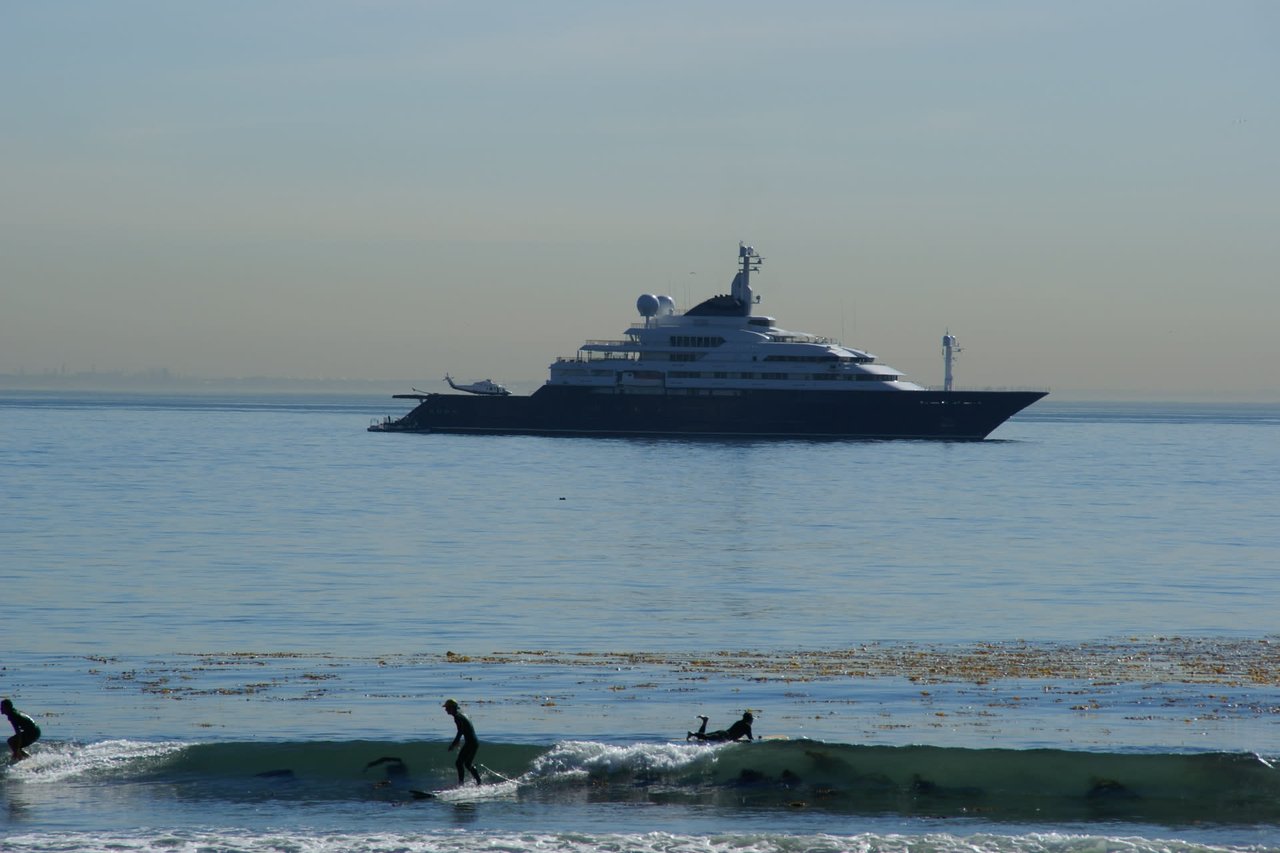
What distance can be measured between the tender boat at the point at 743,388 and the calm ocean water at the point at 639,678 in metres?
61.7

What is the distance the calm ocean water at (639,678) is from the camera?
18547 millimetres

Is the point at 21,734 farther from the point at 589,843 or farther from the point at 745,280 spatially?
the point at 745,280

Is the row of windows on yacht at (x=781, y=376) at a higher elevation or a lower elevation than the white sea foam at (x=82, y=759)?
higher

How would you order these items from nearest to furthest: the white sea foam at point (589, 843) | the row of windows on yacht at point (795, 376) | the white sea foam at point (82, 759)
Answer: the white sea foam at point (589, 843) < the white sea foam at point (82, 759) < the row of windows on yacht at point (795, 376)

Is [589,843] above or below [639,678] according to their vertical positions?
below

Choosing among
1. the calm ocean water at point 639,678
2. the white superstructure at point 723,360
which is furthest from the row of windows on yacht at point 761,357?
the calm ocean water at point 639,678

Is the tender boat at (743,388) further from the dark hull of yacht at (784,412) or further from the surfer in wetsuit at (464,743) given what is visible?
the surfer in wetsuit at (464,743)

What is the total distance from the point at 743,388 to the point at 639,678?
10042 cm

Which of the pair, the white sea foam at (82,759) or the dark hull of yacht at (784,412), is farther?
the dark hull of yacht at (784,412)

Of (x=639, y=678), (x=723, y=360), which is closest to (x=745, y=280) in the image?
(x=723, y=360)

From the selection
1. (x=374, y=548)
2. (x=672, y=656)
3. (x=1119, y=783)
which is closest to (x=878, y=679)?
(x=672, y=656)

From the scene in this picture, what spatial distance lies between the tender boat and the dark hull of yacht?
0.09m

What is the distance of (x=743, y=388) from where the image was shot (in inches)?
4946

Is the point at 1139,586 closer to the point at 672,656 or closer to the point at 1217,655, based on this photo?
the point at 1217,655
